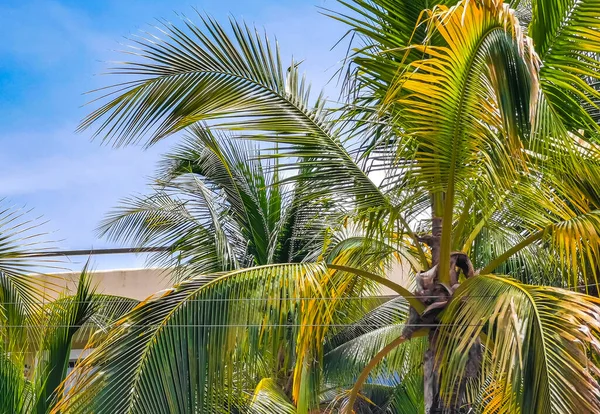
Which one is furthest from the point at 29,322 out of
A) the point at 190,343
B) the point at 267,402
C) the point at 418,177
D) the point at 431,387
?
the point at 418,177

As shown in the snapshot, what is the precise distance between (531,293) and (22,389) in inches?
161

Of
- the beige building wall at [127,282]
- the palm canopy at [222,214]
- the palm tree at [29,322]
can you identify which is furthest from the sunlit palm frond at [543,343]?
the beige building wall at [127,282]

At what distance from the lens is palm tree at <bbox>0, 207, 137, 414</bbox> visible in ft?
20.9

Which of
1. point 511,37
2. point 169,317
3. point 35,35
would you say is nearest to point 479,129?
point 511,37

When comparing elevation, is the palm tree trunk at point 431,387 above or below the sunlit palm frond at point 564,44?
below

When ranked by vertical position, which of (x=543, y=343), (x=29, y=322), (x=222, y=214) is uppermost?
(x=222, y=214)

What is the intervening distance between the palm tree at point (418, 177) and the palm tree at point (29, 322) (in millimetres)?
1587

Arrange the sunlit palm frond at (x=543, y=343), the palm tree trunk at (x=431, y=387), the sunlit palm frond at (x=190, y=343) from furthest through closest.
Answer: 1. the palm tree trunk at (x=431, y=387)
2. the sunlit palm frond at (x=190, y=343)
3. the sunlit palm frond at (x=543, y=343)

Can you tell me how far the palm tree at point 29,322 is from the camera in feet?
20.9

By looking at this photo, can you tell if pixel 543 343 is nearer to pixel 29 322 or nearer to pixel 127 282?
pixel 29 322

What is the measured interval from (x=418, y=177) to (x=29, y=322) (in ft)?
12.7

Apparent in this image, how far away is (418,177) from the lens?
5.09 metres

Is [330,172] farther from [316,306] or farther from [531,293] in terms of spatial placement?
[531,293]

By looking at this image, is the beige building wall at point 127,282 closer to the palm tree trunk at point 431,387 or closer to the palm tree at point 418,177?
the palm tree at point 418,177
